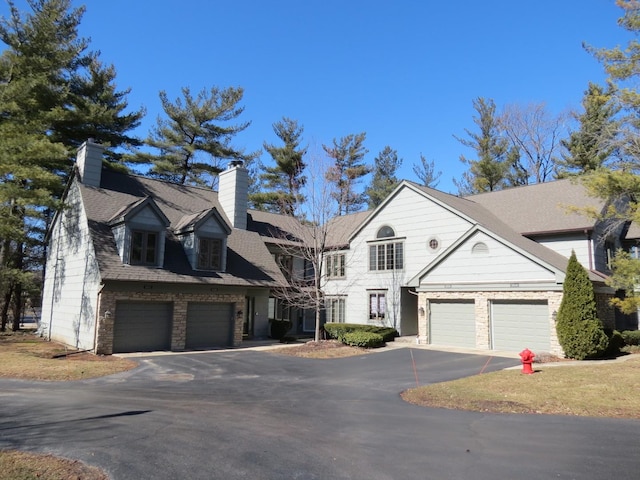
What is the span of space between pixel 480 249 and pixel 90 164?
18523 mm

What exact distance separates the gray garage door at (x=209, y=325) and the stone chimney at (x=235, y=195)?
6.11 meters

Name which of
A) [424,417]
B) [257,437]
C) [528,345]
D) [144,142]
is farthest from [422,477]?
[144,142]

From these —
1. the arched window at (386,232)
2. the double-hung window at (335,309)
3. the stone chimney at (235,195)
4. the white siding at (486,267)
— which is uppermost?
the stone chimney at (235,195)

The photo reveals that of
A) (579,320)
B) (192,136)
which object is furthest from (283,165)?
(579,320)

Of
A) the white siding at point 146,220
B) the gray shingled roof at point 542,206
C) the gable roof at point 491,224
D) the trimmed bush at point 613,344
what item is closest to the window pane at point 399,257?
the gable roof at point 491,224

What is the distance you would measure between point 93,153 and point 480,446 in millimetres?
21090

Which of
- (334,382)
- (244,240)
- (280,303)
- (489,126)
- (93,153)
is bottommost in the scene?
(334,382)

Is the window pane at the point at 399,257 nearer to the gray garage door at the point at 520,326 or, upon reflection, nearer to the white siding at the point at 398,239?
the white siding at the point at 398,239

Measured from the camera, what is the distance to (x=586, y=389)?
10672 mm

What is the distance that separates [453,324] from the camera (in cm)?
2083

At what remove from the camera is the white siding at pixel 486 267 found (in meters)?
18.5

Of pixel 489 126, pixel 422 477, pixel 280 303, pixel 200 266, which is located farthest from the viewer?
pixel 489 126

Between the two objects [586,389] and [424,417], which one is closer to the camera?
[424,417]

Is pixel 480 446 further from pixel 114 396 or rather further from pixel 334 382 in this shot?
pixel 114 396
